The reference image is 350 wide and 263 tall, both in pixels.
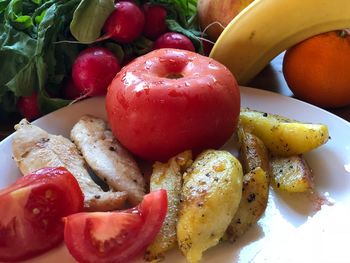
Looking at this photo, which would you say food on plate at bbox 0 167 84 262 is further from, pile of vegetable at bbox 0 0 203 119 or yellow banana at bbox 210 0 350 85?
yellow banana at bbox 210 0 350 85

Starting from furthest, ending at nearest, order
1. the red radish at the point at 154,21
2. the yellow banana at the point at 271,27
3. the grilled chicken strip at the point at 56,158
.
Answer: the red radish at the point at 154,21
the yellow banana at the point at 271,27
the grilled chicken strip at the point at 56,158

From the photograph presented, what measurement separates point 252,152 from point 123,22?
414 mm

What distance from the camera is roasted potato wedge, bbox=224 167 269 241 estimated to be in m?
0.78

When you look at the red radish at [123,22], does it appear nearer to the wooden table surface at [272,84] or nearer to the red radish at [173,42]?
the red radish at [173,42]

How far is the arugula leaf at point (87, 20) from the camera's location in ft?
3.52

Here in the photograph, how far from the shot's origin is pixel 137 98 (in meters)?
0.87

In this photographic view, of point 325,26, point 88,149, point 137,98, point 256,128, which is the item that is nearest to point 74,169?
point 88,149

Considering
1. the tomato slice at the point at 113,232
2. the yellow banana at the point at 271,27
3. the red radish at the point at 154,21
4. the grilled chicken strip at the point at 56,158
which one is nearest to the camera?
the tomato slice at the point at 113,232

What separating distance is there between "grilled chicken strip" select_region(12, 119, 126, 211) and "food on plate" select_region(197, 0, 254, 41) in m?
0.55

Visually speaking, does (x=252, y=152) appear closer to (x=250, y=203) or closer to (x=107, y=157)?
(x=250, y=203)

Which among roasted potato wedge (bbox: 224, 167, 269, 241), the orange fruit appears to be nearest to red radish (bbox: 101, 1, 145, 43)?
the orange fruit

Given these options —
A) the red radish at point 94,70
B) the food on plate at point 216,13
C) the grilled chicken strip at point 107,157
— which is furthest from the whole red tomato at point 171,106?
the food on plate at point 216,13

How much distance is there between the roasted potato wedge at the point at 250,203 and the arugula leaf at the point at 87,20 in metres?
0.47

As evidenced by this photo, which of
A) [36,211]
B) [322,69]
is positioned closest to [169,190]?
[36,211]
